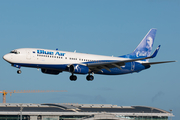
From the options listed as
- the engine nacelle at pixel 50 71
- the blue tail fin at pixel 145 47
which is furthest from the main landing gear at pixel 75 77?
the blue tail fin at pixel 145 47

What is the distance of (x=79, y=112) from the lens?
10362cm

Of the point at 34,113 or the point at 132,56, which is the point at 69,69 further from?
the point at 34,113

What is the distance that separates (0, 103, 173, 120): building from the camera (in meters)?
97.1

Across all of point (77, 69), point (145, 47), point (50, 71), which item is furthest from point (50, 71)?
point (145, 47)

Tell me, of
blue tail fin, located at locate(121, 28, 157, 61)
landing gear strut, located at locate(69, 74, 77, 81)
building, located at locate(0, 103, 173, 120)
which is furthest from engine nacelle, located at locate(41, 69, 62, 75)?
building, located at locate(0, 103, 173, 120)

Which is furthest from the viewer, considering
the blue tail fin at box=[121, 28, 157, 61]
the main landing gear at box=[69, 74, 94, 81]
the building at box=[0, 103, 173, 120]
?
the building at box=[0, 103, 173, 120]

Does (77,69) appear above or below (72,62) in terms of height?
below

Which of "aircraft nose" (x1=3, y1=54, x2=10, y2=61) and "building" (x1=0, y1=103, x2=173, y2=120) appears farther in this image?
"building" (x1=0, y1=103, x2=173, y2=120)

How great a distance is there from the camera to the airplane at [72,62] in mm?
63269

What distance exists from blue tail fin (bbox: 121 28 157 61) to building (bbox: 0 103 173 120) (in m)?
17.5

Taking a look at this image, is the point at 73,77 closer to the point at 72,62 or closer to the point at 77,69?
the point at 72,62

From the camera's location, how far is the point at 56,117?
100m

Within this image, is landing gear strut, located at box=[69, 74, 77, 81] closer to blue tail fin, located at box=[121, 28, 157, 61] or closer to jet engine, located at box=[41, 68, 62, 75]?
jet engine, located at box=[41, 68, 62, 75]

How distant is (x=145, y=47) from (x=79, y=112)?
3176cm
